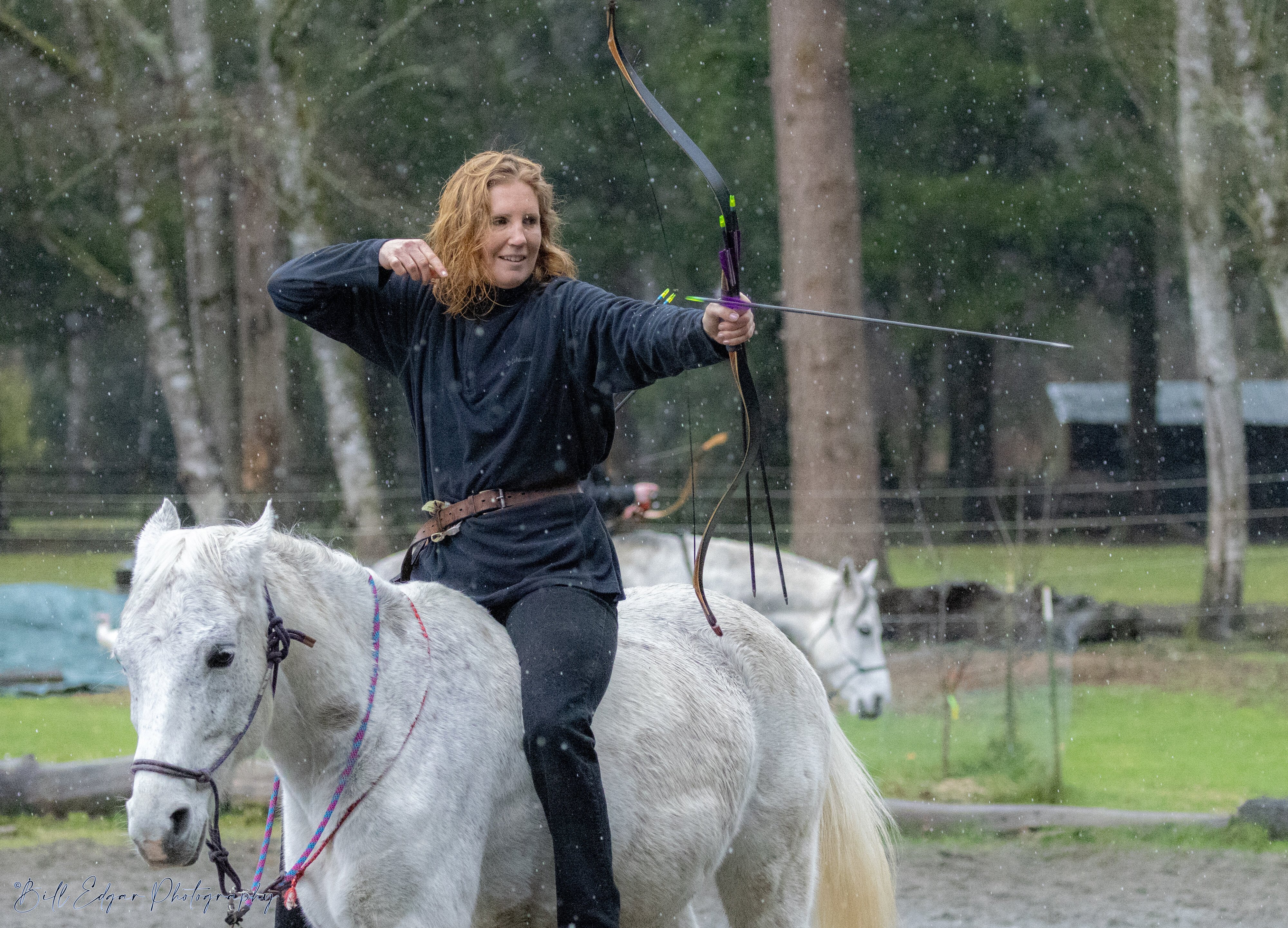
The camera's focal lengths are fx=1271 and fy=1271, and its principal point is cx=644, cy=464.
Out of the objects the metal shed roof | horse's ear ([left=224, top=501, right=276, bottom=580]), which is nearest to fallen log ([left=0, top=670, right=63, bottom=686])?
horse's ear ([left=224, top=501, right=276, bottom=580])

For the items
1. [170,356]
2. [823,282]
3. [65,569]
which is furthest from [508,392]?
[65,569]

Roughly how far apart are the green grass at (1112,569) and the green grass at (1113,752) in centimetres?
180

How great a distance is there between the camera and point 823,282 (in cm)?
955

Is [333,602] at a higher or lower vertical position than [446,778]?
higher

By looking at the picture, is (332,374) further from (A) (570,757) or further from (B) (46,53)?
(A) (570,757)

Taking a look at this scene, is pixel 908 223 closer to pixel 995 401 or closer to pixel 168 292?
pixel 995 401

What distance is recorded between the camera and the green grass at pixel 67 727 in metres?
7.71

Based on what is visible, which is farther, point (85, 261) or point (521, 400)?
point (85, 261)

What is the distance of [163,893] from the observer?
5.54m

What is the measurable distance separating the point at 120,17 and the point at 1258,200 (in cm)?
953

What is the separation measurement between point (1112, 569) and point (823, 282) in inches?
161

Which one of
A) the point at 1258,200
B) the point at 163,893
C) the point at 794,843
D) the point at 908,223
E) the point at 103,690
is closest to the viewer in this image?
the point at 794,843

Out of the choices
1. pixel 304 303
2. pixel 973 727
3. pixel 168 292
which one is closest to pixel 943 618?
pixel 973 727
